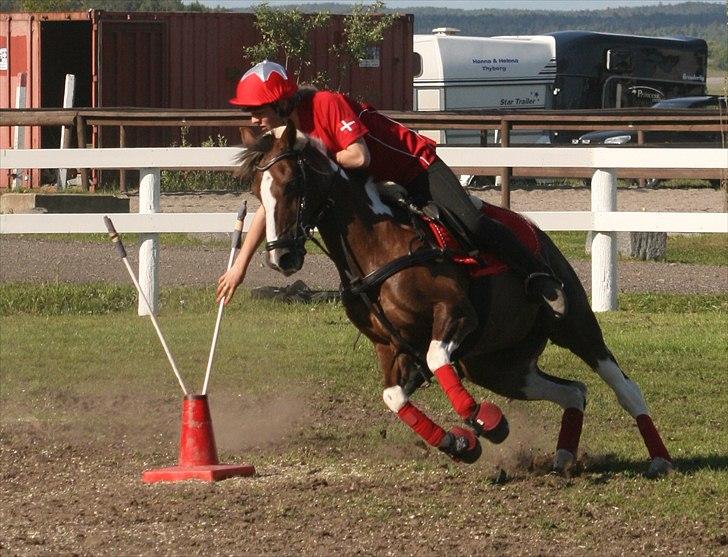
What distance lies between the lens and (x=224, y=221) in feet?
41.0

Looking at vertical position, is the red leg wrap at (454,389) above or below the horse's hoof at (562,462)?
above

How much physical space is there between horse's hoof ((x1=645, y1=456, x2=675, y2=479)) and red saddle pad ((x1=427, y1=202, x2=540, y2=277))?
1.24 m

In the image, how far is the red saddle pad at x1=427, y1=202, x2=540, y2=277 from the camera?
6902 millimetres

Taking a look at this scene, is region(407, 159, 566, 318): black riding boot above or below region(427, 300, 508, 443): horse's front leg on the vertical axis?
above

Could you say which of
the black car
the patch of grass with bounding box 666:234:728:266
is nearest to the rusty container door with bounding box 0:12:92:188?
the black car

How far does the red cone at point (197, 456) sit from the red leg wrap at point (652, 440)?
2.04m

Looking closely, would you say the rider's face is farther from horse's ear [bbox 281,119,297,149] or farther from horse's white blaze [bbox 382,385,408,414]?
horse's white blaze [bbox 382,385,408,414]

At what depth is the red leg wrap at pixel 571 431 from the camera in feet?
24.7

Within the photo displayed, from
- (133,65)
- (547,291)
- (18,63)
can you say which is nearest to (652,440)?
(547,291)

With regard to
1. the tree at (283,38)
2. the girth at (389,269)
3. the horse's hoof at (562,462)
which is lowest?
the horse's hoof at (562,462)

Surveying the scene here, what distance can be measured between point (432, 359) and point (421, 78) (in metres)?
25.0

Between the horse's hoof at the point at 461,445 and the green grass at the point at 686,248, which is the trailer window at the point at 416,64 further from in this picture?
the horse's hoof at the point at 461,445

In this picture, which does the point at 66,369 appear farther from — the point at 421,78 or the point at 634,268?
the point at 421,78

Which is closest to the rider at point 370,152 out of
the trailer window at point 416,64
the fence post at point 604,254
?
the fence post at point 604,254
